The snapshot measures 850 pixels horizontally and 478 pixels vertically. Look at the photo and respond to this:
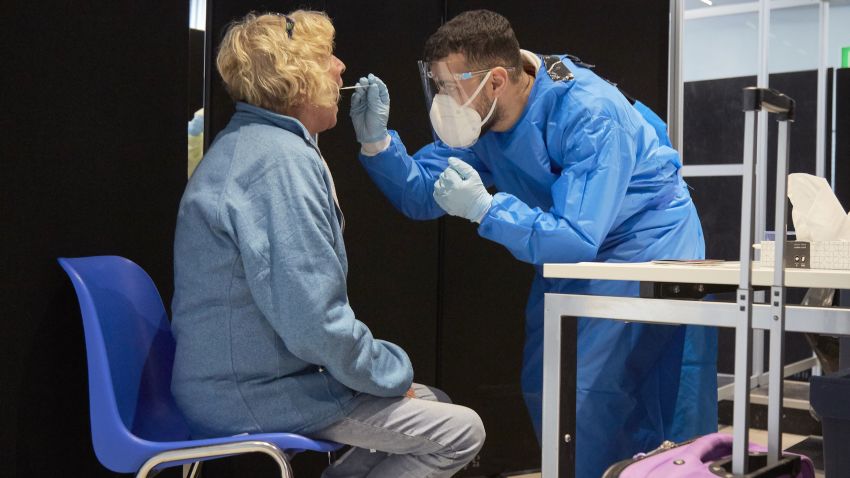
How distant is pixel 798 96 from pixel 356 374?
4.44 meters

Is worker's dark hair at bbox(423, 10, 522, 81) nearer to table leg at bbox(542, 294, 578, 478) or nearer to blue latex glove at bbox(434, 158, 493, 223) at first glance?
blue latex glove at bbox(434, 158, 493, 223)

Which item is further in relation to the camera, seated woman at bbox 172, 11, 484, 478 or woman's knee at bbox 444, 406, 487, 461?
woman's knee at bbox 444, 406, 487, 461

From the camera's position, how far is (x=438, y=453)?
5.90ft

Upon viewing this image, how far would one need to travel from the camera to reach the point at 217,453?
5.41ft

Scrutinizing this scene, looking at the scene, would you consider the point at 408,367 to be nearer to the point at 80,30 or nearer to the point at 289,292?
the point at 289,292

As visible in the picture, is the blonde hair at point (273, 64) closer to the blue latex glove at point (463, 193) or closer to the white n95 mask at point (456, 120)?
the blue latex glove at point (463, 193)

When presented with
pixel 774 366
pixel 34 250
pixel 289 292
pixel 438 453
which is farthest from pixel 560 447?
pixel 34 250

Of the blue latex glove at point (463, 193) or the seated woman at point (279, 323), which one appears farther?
the blue latex glove at point (463, 193)

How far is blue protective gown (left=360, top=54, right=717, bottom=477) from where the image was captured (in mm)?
2125

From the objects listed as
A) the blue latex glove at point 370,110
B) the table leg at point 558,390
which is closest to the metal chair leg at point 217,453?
the table leg at point 558,390

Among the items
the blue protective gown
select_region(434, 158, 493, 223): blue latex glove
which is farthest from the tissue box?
select_region(434, 158, 493, 223): blue latex glove

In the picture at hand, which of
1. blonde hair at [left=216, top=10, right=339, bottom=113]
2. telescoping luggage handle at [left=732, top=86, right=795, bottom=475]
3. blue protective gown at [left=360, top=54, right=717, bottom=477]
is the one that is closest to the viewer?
telescoping luggage handle at [left=732, top=86, right=795, bottom=475]

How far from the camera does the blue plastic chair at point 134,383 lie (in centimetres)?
166

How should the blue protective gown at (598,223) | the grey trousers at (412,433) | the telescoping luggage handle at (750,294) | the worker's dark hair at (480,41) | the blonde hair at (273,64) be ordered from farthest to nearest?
the worker's dark hair at (480,41)
the blue protective gown at (598,223)
the blonde hair at (273,64)
the grey trousers at (412,433)
the telescoping luggage handle at (750,294)
